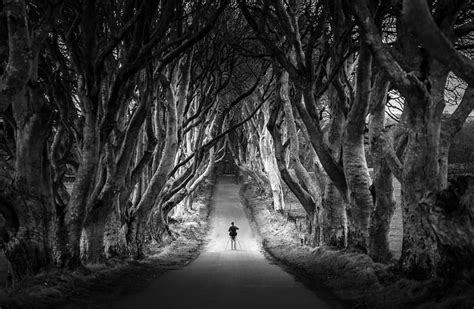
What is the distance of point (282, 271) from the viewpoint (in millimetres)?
13656

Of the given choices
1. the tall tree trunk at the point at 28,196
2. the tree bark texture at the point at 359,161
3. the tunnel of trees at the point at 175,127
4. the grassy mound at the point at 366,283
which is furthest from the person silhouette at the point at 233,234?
the tall tree trunk at the point at 28,196

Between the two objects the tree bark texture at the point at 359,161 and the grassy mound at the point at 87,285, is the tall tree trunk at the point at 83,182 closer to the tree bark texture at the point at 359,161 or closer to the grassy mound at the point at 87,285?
the grassy mound at the point at 87,285

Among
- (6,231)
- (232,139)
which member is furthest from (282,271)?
(232,139)

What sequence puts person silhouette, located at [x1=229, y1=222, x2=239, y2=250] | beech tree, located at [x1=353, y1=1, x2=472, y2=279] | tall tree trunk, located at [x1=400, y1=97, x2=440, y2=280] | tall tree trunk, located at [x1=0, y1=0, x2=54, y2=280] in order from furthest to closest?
person silhouette, located at [x1=229, y1=222, x2=239, y2=250]
tall tree trunk, located at [x1=0, y1=0, x2=54, y2=280]
tall tree trunk, located at [x1=400, y1=97, x2=440, y2=280]
beech tree, located at [x1=353, y1=1, x2=472, y2=279]

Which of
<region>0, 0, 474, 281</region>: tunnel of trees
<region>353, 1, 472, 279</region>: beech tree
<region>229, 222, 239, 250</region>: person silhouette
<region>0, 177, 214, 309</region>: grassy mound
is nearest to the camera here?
<region>0, 0, 474, 281</region>: tunnel of trees

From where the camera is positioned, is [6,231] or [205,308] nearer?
[205,308]

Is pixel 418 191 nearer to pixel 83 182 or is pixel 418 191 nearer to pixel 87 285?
pixel 87 285

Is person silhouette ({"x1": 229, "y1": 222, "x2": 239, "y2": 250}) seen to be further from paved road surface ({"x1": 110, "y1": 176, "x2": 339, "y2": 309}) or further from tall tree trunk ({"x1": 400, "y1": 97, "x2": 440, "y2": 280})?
tall tree trunk ({"x1": 400, "y1": 97, "x2": 440, "y2": 280})

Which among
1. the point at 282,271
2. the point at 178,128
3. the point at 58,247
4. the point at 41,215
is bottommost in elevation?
the point at 282,271

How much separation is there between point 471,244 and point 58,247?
7.72m

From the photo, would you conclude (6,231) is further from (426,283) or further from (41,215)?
(426,283)

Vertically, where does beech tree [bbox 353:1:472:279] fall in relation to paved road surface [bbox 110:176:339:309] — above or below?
above

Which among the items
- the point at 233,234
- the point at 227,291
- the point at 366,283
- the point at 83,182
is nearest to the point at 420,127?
the point at 366,283

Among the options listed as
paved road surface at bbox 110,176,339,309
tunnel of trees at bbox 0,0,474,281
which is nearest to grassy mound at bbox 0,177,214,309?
paved road surface at bbox 110,176,339,309
